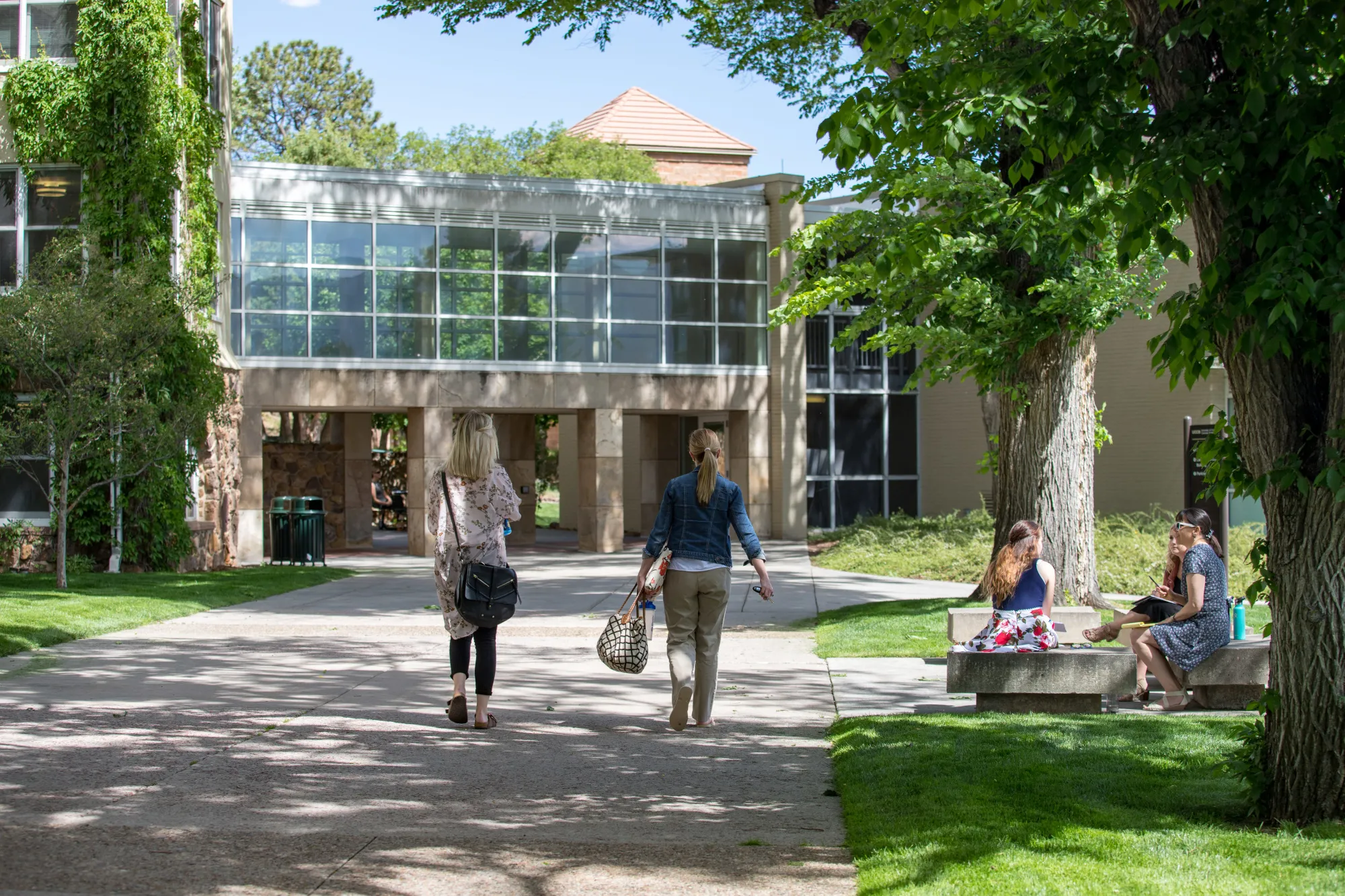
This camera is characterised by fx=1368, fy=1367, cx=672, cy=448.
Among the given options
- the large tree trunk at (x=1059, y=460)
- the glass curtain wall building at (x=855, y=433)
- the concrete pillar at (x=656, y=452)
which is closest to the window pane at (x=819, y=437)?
the glass curtain wall building at (x=855, y=433)

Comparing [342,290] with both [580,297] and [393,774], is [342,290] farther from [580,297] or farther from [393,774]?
[393,774]

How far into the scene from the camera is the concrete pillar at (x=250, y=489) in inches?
939

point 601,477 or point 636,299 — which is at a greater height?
point 636,299

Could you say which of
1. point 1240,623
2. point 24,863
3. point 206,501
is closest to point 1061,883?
point 24,863

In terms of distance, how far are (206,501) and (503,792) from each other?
1576 cm

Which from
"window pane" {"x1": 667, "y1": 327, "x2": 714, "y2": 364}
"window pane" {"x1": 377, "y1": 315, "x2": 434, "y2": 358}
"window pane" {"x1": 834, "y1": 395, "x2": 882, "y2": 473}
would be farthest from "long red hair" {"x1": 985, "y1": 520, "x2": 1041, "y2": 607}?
"window pane" {"x1": 834, "y1": 395, "x2": 882, "y2": 473}

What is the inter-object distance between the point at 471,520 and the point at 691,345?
66.8 ft

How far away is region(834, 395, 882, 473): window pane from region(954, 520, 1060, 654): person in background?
22365mm

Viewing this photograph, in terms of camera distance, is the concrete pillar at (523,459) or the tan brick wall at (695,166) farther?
the tan brick wall at (695,166)

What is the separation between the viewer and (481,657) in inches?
314

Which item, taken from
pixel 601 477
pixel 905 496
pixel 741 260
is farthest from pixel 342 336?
pixel 905 496

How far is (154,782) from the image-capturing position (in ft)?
20.6

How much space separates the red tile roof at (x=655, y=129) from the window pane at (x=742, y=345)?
27.5 m

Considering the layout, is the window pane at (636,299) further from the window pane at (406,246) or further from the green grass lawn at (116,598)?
the green grass lawn at (116,598)
